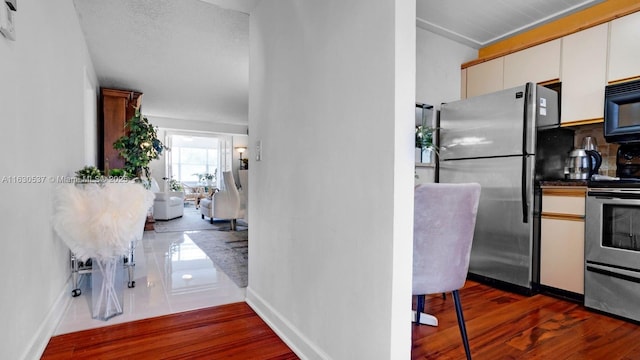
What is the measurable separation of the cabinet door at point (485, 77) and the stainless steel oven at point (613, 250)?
1.38 meters

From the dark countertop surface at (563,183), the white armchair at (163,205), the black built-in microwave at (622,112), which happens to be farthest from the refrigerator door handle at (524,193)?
the white armchair at (163,205)

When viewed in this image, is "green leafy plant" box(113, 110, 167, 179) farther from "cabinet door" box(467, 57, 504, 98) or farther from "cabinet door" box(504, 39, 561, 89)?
"cabinet door" box(504, 39, 561, 89)

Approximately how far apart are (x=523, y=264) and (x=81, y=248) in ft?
10.7

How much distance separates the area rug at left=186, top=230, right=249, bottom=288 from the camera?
298 cm

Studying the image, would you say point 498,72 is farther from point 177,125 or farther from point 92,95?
point 177,125

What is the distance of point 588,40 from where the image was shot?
2.58m

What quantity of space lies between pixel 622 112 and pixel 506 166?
2.86 ft

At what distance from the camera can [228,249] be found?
3.91 m

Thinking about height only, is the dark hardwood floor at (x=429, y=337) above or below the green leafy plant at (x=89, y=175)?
below

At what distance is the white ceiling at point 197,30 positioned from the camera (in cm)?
279

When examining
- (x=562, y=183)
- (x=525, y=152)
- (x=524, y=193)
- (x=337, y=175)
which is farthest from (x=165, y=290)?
(x=562, y=183)

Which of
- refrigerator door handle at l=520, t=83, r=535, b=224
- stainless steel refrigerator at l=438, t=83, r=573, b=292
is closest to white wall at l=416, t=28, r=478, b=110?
stainless steel refrigerator at l=438, t=83, r=573, b=292

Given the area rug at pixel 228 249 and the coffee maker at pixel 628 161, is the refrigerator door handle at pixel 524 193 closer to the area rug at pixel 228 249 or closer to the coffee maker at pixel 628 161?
the coffee maker at pixel 628 161

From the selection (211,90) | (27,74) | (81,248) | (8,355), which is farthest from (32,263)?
(211,90)
